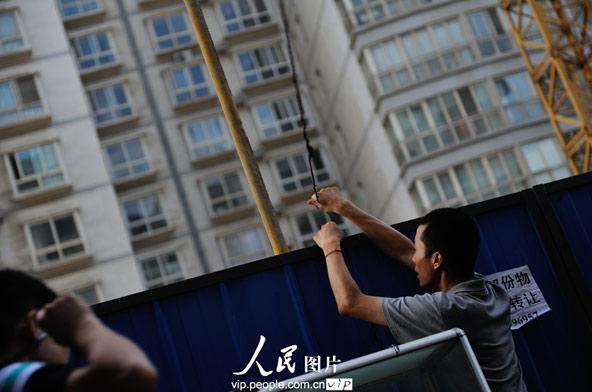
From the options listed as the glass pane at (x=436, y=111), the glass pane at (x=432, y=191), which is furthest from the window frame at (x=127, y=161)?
the glass pane at (x=436, y=111)

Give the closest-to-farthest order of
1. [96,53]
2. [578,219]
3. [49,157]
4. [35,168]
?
[578,219], [35,168], [49,157], [96,53]

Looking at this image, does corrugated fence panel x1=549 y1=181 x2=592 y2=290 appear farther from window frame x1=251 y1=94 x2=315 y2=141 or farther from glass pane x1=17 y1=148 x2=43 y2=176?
glass pane x1=17 y1=148 x2=43 y2=176

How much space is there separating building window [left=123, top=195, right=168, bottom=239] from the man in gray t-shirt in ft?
84.2

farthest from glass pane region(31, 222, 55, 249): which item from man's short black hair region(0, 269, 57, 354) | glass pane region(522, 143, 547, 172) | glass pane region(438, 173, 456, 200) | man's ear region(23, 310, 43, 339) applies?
man's ear region(23, 310, 43, 339)

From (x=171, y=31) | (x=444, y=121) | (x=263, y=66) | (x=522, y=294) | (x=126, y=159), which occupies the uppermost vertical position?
(x=171, y=31)

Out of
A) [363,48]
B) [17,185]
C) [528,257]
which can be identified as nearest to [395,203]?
[363,48]

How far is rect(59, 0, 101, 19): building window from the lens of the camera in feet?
103

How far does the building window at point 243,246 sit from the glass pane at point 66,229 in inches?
250

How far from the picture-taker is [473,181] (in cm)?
2464

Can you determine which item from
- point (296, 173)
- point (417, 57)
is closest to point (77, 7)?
point (296, 173)

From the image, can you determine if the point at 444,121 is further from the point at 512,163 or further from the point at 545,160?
the point at 545,160

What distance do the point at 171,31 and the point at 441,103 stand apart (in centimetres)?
1412

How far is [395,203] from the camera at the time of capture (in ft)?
89.9

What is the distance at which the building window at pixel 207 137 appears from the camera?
1209 inches
